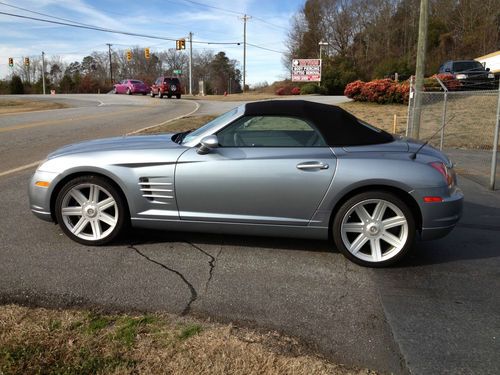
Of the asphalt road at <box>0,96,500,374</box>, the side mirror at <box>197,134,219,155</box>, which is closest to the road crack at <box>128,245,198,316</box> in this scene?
the asphalt road at <box>0,96,500,374</box>

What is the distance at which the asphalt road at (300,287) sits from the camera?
3012mm

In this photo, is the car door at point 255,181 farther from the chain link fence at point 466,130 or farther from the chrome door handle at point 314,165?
the chain link fence at point 466,130

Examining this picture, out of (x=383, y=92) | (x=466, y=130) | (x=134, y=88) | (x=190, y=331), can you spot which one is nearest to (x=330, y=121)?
(x=190, y=331)

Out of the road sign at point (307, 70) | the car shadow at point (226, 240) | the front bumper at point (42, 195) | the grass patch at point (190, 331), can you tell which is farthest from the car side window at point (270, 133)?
the road sign at point (307, 70)

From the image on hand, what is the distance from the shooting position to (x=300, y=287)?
3.81 meters

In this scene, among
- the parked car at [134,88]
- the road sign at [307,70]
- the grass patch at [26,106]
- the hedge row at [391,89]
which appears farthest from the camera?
the road sign at [307,70]

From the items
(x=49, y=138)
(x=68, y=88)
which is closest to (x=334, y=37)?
(x=68, y=88)

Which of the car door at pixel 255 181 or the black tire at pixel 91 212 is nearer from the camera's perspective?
the car door at pixel 255 181

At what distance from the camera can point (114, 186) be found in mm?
4531

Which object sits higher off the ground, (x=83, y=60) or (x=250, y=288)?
(x=83, y=60)

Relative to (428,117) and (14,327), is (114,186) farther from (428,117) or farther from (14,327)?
(428,117)

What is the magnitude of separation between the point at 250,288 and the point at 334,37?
262 ft

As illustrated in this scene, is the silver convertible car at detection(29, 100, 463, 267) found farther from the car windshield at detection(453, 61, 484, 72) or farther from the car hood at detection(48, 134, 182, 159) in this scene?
the car windshield at detection(453, 61, 484, 72)

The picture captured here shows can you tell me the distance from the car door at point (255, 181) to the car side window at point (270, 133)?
0.04 feet
